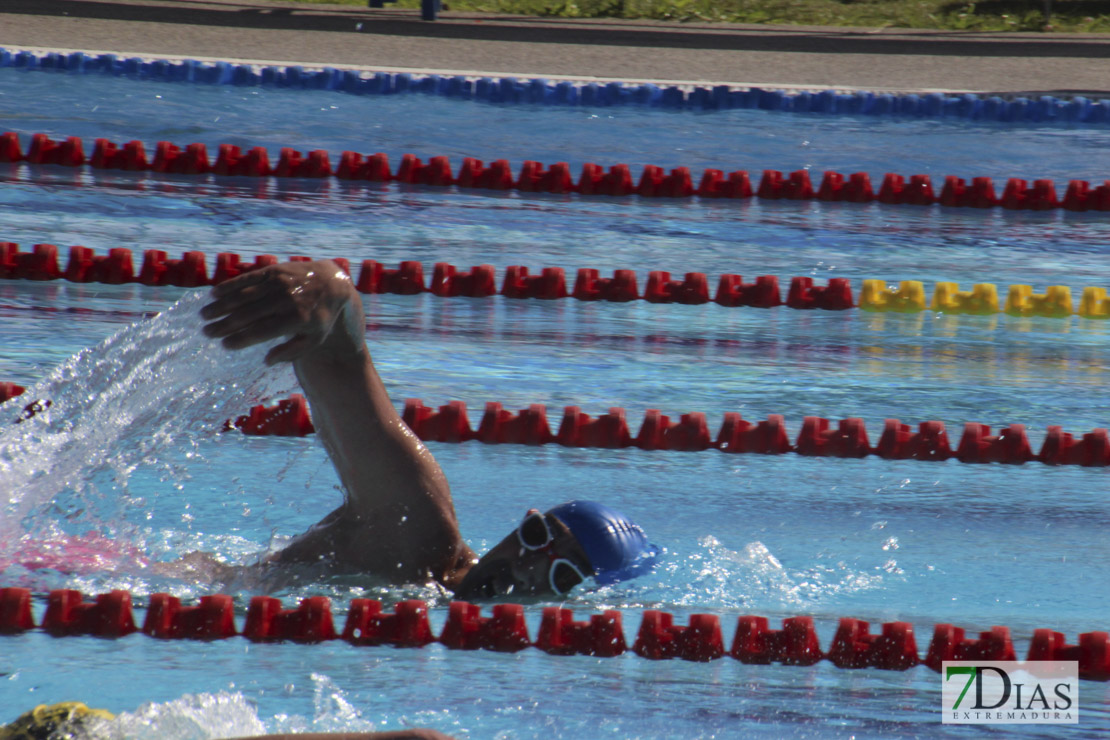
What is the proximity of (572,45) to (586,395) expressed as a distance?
18.6ft

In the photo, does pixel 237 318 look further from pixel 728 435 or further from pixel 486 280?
pixel 486 280

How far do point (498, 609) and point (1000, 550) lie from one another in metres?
1.53

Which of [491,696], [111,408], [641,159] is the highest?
[641,159]

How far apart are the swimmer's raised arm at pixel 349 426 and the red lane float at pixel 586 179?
4.17 metres

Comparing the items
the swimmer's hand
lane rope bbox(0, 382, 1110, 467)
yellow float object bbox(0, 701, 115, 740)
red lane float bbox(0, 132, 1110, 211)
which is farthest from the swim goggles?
red lane float bbox(0, 132, 1110, 211)

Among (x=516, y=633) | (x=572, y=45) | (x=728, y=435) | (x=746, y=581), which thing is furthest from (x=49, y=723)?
(x=572, y=45)

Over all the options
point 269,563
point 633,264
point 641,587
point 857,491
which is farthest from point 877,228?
point 269,563

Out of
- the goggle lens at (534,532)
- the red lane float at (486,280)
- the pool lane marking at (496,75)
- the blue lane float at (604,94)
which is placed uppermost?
the pool lane marking at (496,75)

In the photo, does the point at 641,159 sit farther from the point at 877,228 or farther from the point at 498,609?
the point at 498,609

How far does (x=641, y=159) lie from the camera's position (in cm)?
776

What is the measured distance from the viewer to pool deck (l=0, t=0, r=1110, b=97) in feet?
29.8

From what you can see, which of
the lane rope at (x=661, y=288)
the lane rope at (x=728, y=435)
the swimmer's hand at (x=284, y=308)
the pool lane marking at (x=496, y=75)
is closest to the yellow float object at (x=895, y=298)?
the lane rope at (x=661, y=288)

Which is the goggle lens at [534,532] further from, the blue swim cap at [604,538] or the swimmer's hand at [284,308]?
the swimmer's hand at [284,308]

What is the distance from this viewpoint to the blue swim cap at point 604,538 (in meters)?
3.19
